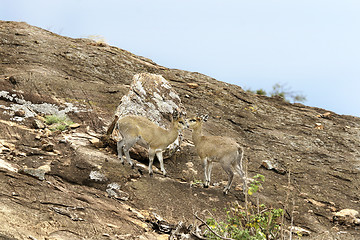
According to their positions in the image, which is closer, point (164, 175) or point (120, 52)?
point (164, 175)

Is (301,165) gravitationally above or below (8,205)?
above

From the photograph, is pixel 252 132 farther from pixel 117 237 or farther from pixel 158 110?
pixel 117 237

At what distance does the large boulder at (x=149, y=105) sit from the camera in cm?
1435

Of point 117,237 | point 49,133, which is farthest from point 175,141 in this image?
point 117,237

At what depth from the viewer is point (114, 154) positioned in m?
13.8

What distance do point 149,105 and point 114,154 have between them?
9.01 ft

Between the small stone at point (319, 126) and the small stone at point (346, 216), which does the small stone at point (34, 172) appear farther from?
the small stone at point (319, 126)

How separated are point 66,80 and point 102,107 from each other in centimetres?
299

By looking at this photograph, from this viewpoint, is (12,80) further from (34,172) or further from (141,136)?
(34,172)

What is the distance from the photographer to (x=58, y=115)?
619 inches

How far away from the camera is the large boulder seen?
14355 mm

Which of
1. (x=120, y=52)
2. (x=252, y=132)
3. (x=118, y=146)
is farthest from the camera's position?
(x=120, y=52)

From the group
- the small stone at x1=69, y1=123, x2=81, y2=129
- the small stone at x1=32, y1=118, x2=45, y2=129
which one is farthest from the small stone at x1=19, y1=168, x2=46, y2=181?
the small stone at x1=69, y1=123, x2=81, y2=129

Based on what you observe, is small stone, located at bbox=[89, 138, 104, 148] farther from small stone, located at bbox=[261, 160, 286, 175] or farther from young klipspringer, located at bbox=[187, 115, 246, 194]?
small stone, located at bbox=[261, 160, 286, 175]
